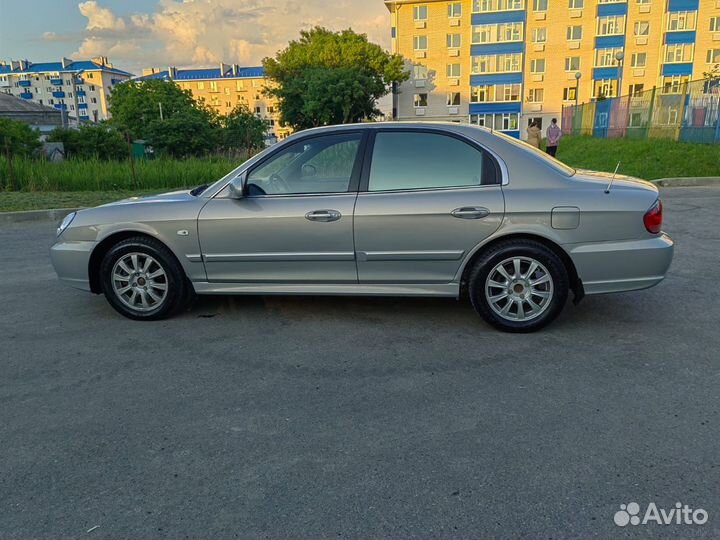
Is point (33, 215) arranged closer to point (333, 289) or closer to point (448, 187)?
point (333, 289)

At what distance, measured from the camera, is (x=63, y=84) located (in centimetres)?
11725

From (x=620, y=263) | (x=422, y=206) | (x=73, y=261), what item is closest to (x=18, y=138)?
(x=73, y=261)

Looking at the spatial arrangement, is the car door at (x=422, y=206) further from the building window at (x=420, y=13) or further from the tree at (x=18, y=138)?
the building window at (x=420, y=13)

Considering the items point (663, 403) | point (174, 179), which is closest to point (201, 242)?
point (663, 403)

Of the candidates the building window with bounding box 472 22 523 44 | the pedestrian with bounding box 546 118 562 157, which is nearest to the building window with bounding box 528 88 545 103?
the building window with bounding box 472 22 523 44

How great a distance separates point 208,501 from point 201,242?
2.46 metres

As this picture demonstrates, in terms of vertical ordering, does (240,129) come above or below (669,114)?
above

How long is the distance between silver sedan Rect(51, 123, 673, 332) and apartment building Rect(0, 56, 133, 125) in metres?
128

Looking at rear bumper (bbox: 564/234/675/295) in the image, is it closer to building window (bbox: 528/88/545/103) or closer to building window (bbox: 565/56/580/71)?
building window (bbox: 528/88/545/103)

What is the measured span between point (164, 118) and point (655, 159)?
42.0 metres

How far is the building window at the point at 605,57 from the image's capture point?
52.9 metres

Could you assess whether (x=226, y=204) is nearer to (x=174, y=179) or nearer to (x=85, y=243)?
(x=85, y=243)

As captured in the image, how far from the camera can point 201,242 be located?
4359mm

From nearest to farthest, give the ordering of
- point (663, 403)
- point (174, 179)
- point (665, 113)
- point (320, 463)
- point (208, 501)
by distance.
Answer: point (208, 501), point (320, 463), point (663, 403), point (174, 179), point (665, 113)
